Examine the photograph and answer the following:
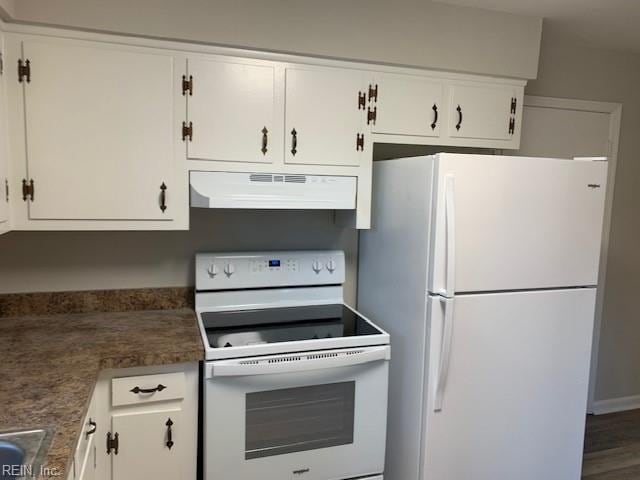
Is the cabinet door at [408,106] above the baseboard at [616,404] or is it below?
above

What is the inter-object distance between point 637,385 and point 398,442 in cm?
229

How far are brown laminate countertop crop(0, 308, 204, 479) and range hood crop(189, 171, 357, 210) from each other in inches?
22.8

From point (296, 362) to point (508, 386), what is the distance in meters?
0.92

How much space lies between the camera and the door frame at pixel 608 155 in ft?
9.76

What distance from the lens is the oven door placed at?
1.84m

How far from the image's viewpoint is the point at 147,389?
1.80 meters

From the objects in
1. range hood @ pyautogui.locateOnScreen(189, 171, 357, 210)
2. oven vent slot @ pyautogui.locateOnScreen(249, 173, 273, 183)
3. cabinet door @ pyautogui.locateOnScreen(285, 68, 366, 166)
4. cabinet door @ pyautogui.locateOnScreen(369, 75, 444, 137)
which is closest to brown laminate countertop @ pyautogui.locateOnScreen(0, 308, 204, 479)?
range hood @ pyautogui.locateOnScreen(189, 171, 357, 210)

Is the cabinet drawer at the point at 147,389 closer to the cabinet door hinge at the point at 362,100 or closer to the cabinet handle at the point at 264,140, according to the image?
the cabinet handle at the point at 264,140

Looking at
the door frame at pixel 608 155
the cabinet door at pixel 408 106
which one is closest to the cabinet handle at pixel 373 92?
the cabinet door at pixel 408 106

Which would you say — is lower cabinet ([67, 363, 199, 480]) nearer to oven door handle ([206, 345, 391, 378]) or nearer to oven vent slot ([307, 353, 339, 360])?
oven door handle ([206, 345, 391, 378])

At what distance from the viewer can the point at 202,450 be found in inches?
77.1

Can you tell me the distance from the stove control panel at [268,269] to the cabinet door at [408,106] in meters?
0.71

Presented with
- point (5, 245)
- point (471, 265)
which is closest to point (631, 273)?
point (471, 265)

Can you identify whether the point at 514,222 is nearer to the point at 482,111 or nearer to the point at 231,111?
the point at 482,111
